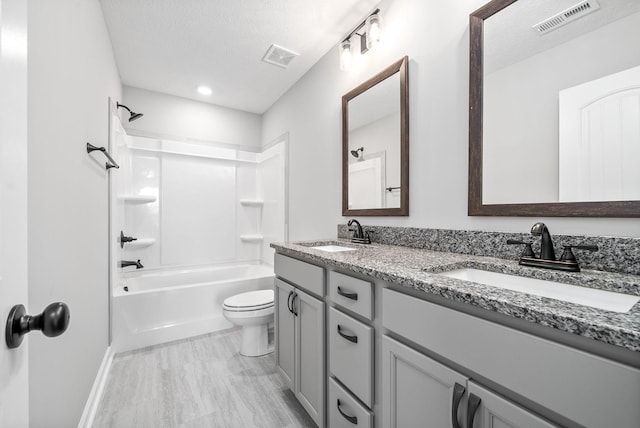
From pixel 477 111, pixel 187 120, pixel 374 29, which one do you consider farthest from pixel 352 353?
pixel 187 120

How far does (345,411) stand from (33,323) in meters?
1.12

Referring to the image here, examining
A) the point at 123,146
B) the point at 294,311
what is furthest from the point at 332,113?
the point at 123,146

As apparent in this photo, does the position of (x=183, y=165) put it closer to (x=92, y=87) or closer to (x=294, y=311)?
(x=92, y=87)

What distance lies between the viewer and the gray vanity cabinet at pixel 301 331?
129 cm

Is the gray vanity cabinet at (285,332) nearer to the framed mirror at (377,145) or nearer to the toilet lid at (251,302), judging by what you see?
the toilet lid at (251,302)

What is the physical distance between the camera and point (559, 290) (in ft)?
2.84

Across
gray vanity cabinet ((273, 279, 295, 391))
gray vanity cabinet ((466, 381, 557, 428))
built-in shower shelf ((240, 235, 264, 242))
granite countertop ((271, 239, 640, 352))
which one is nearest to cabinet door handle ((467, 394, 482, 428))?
gray vanity cabinet ((466, 381, 557, 428))

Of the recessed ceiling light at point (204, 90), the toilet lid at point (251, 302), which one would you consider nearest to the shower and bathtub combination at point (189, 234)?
the toilet lid at point (251, 302)

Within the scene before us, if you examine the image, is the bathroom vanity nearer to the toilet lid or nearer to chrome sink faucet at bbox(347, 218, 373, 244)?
chrome sink faucet at bbox(347, 218, 373, 244)

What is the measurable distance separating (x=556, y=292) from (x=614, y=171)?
1.48 feet

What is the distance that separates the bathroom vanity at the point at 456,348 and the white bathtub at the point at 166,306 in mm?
1548

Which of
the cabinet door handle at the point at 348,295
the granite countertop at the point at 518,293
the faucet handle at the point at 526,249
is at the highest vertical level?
the faucet handle at the point at 526,249

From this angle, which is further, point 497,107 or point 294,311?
point 294,311

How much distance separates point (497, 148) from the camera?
1198mm
